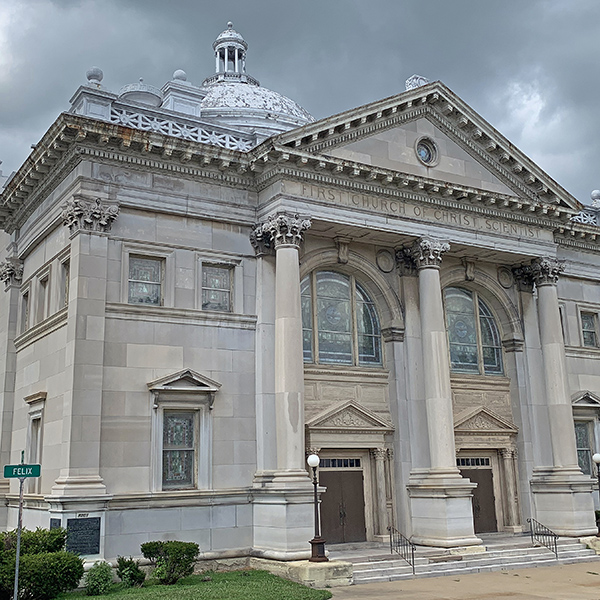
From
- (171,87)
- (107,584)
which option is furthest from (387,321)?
(107,584)

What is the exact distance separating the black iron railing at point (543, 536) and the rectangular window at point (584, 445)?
4.29m

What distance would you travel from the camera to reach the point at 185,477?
2075 cm

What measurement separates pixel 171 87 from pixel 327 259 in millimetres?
7456

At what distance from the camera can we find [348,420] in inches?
931

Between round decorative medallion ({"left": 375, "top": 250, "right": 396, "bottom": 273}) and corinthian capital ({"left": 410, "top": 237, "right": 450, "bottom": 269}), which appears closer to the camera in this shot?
corinthian capital ({"left": 410, "top": 237, "right": 450, "bottom": 269})

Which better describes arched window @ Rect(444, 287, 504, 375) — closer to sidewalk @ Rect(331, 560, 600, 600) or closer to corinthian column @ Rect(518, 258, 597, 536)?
corinthian column @ Rect(518, 258, 597, 536)

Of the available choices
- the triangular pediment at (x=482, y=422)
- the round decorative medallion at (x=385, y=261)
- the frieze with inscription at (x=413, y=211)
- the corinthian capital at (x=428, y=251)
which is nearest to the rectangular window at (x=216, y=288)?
the frieze with inscription at (x=413, y=211)

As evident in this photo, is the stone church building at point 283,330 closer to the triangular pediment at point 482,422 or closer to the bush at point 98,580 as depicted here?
the triangular pediment at point 482,422

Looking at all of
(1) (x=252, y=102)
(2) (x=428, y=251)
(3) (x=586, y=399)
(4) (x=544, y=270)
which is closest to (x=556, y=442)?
(3) (x=586, y=399)

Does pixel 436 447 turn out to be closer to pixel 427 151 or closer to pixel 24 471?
pixel 427 151

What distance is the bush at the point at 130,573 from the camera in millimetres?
18047

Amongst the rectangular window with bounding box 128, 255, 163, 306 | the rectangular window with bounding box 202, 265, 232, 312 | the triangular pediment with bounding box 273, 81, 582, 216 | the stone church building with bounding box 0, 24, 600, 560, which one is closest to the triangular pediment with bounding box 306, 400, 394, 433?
the stone church building with bounding box 0, 24, 600, 560

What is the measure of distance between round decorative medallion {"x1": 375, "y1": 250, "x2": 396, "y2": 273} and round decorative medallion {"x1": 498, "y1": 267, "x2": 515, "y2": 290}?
5.02 metres

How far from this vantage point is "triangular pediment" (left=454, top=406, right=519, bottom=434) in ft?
84.9
